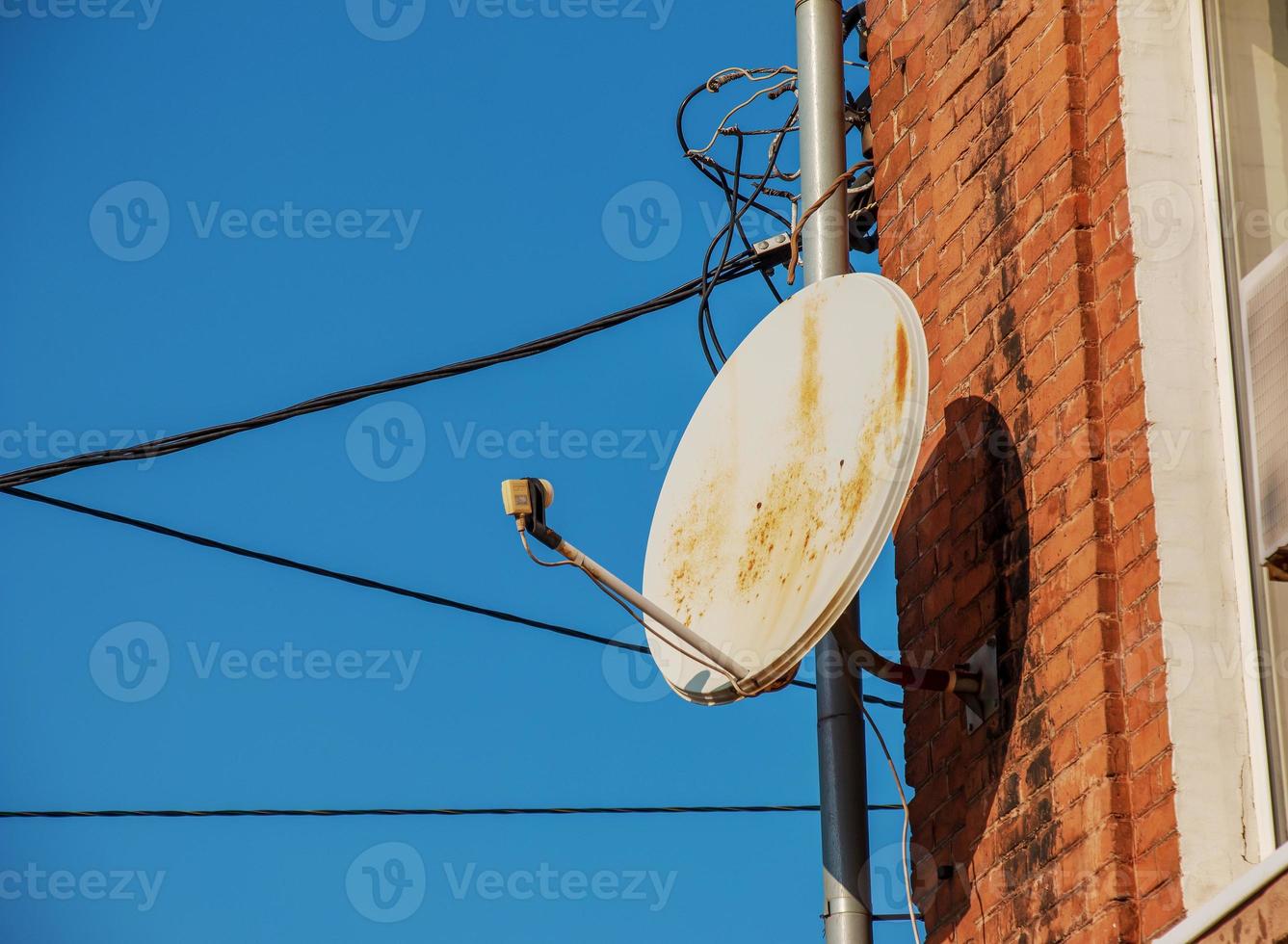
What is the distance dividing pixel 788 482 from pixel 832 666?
0.72 meters

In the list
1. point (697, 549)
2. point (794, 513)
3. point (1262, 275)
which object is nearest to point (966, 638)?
point (794, 513)

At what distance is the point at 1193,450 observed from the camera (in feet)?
13.4

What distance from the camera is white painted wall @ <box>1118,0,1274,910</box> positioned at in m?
3.78

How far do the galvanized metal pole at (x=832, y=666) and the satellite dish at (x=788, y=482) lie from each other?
42cm

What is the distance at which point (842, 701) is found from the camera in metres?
5.07

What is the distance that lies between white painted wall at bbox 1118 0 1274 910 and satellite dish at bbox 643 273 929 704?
0.58 meters

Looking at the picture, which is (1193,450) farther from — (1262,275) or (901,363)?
(901,363)

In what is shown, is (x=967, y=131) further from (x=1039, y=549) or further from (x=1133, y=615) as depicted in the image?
(x=1133, y=615)

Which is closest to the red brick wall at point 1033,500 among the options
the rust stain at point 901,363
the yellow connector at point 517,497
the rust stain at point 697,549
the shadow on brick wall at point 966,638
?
the shadow on brick wall at point 966,638

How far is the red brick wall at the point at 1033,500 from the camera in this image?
395 centimetres

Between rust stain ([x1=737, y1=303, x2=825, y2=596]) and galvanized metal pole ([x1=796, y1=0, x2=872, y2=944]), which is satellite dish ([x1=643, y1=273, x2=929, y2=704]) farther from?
galvanized metal pole ([x1=796, y1=0, x2=872, y2=944])

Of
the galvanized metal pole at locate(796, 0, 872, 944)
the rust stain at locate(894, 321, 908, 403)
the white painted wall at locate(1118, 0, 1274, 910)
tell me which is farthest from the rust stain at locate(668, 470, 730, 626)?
the white painted wall at locate(1118, 0, 1274, 910)

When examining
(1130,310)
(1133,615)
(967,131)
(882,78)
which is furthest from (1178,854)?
(882,78)

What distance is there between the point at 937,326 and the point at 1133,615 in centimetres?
130
